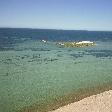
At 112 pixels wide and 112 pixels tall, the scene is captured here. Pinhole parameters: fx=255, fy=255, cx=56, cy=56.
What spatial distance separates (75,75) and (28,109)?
1531 centimetres

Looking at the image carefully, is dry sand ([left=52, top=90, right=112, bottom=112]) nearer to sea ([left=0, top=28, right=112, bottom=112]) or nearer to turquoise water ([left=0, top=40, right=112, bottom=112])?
sea ([left=0, top=28, right=112, bottom=112])

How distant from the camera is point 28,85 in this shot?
1169 inches

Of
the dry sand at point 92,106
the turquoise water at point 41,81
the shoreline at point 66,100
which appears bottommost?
the shoreline at point 66,100

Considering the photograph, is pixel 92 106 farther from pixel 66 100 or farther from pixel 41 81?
pixel 41 81

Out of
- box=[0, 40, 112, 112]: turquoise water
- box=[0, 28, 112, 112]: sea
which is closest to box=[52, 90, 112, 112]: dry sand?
box=[0, 28, 112, 112]: sea

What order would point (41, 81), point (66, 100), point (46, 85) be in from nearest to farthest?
point (66, 100) → point (46, 85) → point (41, 81)

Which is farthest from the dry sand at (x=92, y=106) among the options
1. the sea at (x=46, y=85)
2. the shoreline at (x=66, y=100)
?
the sea at (x=46, y=85)

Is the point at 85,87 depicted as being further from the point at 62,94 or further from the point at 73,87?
the point at 62,94

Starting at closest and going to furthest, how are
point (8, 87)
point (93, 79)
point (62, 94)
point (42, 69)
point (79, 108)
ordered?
point (79, 108), point (62, 94), point (8, 87), point (93, 79), point (42, 69)

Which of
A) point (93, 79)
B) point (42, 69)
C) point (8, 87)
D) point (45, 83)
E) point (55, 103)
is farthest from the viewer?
point (42, 69)

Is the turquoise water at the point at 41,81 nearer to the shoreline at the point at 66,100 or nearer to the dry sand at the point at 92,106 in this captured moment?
the shoreline at the point at 66,100

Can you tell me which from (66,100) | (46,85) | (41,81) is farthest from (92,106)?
(41,81)

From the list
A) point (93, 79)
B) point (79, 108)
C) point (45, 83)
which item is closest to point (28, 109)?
point (79, 108)

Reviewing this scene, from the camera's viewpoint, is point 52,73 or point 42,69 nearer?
point 52,73
